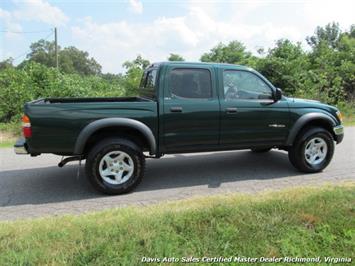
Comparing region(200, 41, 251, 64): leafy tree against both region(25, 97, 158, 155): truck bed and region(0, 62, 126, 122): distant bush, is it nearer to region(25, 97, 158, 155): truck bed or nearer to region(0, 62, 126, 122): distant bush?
region(0, 62, 126, 122): distant bush

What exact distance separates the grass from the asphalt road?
30.3 inches

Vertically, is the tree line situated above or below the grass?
above

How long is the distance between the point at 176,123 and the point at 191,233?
2221 mm

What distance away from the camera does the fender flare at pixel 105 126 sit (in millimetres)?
4855

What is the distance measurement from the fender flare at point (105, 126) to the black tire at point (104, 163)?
0.20 metres

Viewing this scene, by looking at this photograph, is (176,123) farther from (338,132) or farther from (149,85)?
(338,132)

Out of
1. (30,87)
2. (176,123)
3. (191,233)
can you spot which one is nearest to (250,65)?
(30,87)

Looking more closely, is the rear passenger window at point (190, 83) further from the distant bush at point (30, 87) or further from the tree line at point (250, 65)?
the distant bush at point (30, 87)

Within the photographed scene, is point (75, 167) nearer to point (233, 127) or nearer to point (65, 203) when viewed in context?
point (65, 203)

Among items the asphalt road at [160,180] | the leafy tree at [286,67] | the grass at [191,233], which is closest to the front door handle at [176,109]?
the asphalt road at [160,180]

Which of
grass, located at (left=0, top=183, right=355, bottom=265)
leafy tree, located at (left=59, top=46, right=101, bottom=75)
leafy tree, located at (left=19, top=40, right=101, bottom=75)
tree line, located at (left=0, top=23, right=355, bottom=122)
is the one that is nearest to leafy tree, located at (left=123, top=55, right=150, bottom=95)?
tree line, located at (left=0, top=23, right=355, bottom=122)

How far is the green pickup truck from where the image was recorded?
4.85 m

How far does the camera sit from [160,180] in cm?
580

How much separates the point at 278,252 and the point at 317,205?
109 centimetres
